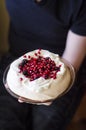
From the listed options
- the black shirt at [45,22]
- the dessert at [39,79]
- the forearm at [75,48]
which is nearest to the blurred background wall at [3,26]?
the black shirt at [45,22]

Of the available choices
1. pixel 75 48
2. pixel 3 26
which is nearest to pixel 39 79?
pixel 75 48

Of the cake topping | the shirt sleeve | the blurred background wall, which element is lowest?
the blurred background wall

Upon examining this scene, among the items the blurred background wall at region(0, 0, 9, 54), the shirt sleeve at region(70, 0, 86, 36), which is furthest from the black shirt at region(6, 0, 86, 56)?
the blurred background wall at region(0, 0, 9, 54)

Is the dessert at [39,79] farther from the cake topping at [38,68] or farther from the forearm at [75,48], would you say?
the forearm at [75,48]

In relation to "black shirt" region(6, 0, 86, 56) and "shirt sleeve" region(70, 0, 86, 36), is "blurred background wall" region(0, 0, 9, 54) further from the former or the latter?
"shirt sleeve" region(70, 0, 86, 36)

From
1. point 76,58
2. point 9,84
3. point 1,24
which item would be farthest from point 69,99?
point 1,24

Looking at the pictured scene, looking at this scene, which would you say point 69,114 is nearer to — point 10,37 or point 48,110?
point 48,110

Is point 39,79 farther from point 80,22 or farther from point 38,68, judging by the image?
point 80,22
